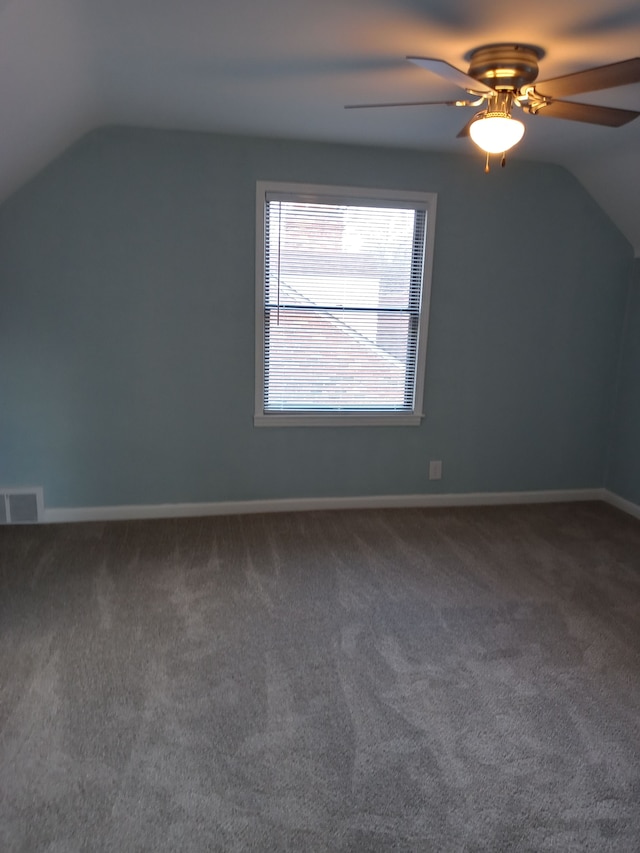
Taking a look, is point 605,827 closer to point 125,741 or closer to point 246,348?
point 125,741

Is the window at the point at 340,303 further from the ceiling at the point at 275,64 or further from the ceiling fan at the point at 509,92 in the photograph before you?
the ceiling fan at the point at 509,92

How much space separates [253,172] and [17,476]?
Answer: 239 centimetres

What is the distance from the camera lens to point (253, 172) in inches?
140

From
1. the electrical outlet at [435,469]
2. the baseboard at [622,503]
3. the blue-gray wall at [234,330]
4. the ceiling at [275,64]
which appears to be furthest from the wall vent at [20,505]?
the baseboard at [622,503]

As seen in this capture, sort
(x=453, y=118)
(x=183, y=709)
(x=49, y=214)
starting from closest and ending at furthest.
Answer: (x=183, y=709) < (x=453, y=118) < (x=49, y=214)

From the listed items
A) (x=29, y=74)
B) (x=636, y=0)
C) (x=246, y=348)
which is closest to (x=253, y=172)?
(x=246, y=348)

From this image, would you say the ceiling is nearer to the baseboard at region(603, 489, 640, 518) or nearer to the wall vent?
the wall vent

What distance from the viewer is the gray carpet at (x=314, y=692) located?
5.57 ft

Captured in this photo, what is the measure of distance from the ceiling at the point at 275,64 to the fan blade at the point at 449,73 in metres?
0.15

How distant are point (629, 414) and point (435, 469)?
1.48 metres

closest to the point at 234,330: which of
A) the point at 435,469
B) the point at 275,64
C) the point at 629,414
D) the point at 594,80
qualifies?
the point at 275,64

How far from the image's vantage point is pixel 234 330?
3727mm

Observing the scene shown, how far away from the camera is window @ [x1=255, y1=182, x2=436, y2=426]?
3.69 meters

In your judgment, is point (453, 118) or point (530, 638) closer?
point (530, 638)
